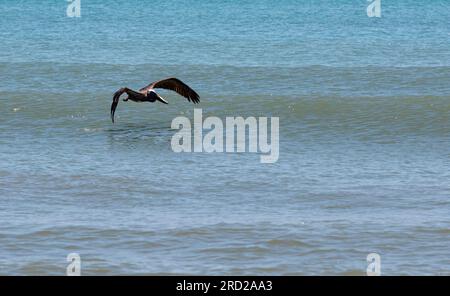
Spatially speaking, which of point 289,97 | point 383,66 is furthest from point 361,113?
point 383,66

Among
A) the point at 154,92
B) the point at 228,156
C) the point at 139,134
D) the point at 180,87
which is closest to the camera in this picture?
the point at 228,156

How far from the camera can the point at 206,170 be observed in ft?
44.5

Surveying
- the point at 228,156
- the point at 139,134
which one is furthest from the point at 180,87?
the point at 228,156

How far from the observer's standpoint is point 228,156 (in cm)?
1438

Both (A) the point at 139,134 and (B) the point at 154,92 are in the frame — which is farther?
(A) the point at 139,134

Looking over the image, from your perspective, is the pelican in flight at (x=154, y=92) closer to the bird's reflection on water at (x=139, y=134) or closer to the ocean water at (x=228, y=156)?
the bird's reflection on water at (x=139, y=134)

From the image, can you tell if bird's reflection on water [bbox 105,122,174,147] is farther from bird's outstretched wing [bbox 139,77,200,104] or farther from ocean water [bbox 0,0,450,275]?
bird's outstretched wing [bbox 139,77,200,104]

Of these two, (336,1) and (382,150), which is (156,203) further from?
(336,1)

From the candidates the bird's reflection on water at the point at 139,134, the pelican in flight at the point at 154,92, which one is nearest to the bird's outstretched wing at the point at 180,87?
the pelican in flight at the point at 154,92

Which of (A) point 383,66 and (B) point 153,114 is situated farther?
(A) point 383,66

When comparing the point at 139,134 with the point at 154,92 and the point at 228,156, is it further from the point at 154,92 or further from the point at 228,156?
the point at 228,156

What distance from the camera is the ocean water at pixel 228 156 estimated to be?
10.4 metres
